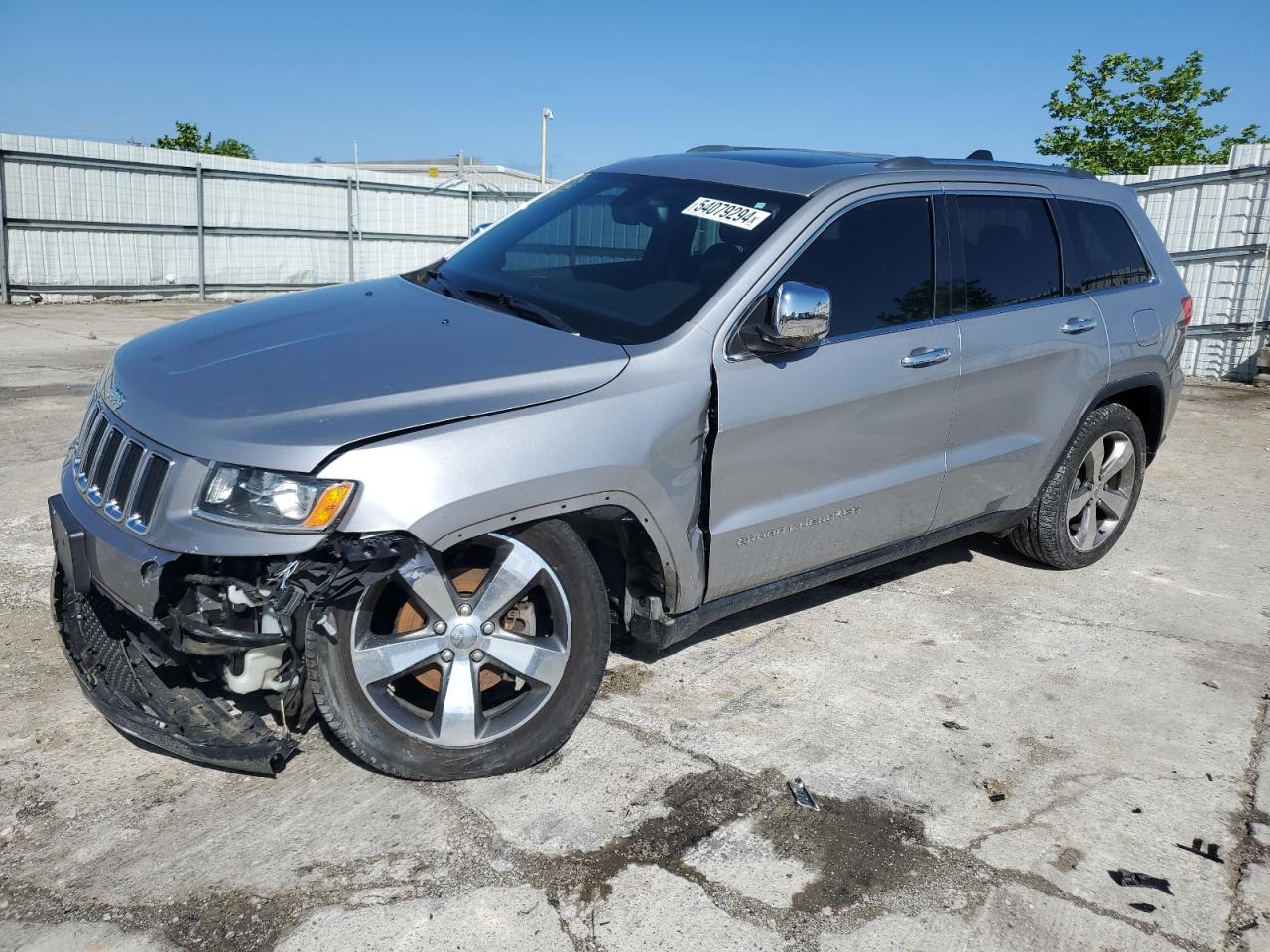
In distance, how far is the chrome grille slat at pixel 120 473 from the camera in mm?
2914

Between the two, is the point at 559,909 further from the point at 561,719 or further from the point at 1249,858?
the point at 1249,858

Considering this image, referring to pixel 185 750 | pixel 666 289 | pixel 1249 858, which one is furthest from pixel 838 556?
pixel 185 750

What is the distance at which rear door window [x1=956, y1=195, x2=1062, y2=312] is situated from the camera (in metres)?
4.39

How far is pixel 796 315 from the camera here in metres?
3.40

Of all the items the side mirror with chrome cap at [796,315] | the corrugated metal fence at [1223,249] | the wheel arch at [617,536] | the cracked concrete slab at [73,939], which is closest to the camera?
the cracked concrete slab at [73,939]

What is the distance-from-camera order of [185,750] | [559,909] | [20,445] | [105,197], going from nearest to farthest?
[559,909] < [185,750] < [20,445] < [105,197]

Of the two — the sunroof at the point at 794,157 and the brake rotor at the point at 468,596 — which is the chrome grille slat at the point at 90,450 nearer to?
the brake rotor at the point at 468,596

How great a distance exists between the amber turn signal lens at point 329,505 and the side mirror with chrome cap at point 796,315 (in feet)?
4.65

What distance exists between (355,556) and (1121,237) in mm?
4125

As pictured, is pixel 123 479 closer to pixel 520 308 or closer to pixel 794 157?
pixel 520 308

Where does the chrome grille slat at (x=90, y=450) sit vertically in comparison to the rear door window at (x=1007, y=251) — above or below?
below

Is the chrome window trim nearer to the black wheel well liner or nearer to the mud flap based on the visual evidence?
the black wheel well liner

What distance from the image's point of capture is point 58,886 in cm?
269

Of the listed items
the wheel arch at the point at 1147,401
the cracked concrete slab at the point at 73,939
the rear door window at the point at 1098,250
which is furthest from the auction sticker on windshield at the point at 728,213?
the cracked concrete slab at the point at 73,939
